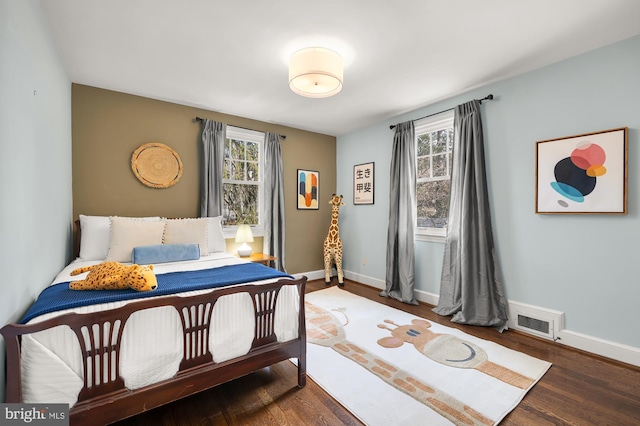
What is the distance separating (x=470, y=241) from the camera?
9.86 ft

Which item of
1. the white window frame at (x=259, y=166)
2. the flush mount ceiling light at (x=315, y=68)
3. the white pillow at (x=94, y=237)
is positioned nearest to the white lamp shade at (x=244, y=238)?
the white window frame at (x=259, y=166)

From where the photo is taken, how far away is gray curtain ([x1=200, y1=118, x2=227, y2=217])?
361 cm

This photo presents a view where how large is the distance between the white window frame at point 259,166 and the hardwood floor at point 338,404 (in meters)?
2.21

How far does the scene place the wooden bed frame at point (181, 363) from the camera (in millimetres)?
1257

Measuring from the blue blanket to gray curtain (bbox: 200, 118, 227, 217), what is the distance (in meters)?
1.45

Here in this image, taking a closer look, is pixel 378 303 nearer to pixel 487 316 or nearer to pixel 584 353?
pixel 487 316

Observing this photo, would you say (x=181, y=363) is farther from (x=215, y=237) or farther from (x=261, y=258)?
(x=261, y=258)

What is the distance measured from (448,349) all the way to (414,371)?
52 centimetres

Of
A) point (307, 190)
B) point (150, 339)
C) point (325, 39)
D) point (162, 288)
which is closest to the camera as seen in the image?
point (150, 339)

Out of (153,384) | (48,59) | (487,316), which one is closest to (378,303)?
(487,316)

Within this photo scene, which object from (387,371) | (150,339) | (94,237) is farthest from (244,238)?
(387,371)

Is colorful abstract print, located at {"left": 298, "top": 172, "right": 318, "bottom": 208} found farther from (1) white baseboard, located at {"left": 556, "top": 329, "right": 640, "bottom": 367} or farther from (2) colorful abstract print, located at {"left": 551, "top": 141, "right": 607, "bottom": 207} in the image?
(1) white baseboard, located at {"left": 556, "top": 329, "right": 640, "bottom": 367}

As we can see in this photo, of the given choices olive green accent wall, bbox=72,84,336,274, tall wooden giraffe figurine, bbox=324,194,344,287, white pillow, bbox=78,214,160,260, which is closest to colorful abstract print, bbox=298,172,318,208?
tall wooden giraffe figurine, bbox=324,194,344,287

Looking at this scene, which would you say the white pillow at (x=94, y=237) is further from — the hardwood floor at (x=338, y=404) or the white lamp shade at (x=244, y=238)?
the hardwood floor at (x=338, y=404)
